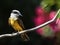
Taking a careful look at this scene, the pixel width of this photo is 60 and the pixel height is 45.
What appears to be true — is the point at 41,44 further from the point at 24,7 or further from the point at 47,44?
the point at 24,7

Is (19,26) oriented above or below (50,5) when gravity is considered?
below

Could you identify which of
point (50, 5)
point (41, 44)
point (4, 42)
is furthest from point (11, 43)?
point (50, 5)

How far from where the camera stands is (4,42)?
4.31 meters

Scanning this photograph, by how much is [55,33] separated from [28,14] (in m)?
2.30

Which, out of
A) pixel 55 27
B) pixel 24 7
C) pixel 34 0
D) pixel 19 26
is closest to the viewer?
pixel 55 27

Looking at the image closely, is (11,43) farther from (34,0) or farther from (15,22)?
(15,22)

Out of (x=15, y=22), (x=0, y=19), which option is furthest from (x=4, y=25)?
(x=15, y=22)

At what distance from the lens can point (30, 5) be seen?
13.7 ft

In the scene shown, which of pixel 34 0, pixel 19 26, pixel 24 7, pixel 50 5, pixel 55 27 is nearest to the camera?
pixel 50 5

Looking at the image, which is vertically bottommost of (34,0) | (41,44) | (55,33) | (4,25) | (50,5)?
(41,44)

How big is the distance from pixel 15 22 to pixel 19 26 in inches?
1.3

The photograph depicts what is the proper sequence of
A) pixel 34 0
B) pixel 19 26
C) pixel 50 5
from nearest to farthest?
pixel 50 5
pixel 19 26
pixel 34 0

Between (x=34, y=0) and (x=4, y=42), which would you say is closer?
(x=34, y=0)

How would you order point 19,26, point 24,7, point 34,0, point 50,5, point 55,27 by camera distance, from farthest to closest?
1. point 24,7
2. point 34,0
3. point 19,26
4. point 55,27
5. point 50,5
